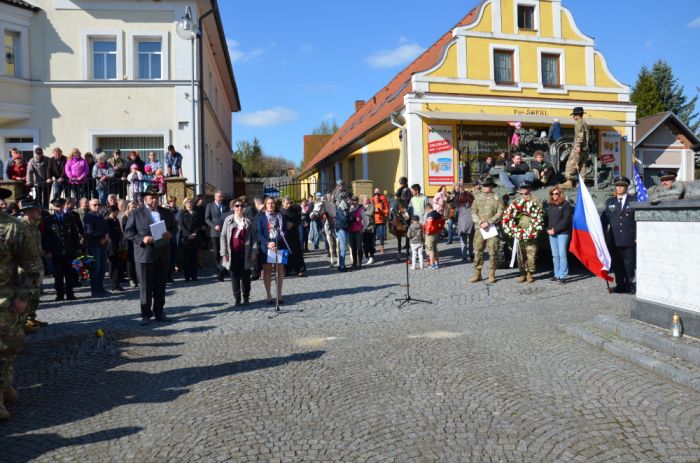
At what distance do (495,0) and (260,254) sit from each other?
1793cm

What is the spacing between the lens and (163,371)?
5988mm

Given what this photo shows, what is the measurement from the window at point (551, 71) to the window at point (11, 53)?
65.0 feet

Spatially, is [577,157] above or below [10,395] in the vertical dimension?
above

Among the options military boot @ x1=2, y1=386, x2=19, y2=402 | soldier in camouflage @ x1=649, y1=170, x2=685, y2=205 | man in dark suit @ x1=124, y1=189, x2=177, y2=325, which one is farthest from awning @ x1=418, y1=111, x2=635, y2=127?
military boot @ x1=2, y1=386, x2=19, y2=402

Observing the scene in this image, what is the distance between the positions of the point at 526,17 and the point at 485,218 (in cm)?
1589

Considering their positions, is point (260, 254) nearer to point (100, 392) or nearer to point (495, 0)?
point (100, 392)

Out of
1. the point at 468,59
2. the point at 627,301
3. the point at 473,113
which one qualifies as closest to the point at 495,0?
the point at 468,59

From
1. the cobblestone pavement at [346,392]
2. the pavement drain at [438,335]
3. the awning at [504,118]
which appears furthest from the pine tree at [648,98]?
the pavement drain at [438,335]

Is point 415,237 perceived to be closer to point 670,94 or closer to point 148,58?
point 148,58

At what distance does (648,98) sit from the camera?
45.9m

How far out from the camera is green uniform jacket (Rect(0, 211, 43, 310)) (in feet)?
15.8

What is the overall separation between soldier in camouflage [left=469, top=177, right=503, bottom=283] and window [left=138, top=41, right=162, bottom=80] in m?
13.0

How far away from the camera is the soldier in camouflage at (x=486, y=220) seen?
11.1m

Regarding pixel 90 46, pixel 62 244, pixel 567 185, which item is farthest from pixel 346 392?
pixel 90 46
